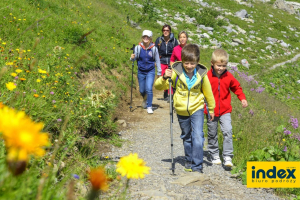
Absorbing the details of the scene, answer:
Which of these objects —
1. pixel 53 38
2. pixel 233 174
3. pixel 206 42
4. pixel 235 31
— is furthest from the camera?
pixel 235 31

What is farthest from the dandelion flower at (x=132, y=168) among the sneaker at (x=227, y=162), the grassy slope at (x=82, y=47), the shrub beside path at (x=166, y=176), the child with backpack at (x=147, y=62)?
the child with backpack at (x=147, y=62)

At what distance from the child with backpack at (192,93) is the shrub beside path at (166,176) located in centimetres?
46

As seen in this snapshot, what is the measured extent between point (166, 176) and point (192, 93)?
4.43 ft

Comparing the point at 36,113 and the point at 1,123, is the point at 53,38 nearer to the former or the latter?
the point at 36,113

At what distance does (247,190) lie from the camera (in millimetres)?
4352

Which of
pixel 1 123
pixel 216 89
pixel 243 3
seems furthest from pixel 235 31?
pixel 1 123

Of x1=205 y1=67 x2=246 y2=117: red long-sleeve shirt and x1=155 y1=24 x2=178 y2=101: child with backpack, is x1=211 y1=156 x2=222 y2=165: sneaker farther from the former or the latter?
x1=155 y1=24 x2=178 y2=101: child with backpack

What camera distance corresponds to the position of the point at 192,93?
4.53 meters

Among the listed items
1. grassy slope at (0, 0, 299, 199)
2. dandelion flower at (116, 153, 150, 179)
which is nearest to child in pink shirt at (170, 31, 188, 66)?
grassy slope at (0, 0, 299, 199)

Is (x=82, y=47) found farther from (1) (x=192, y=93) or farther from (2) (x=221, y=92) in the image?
(1) (x=192, y=93)

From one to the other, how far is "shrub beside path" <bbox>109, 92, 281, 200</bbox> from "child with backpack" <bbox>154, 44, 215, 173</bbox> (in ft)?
1.50

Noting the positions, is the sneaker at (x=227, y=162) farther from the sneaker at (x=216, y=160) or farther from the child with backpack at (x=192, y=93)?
the child with backpack at (x=192, y=93)

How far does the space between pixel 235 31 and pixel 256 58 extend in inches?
219

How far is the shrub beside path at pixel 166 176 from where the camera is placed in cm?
357
